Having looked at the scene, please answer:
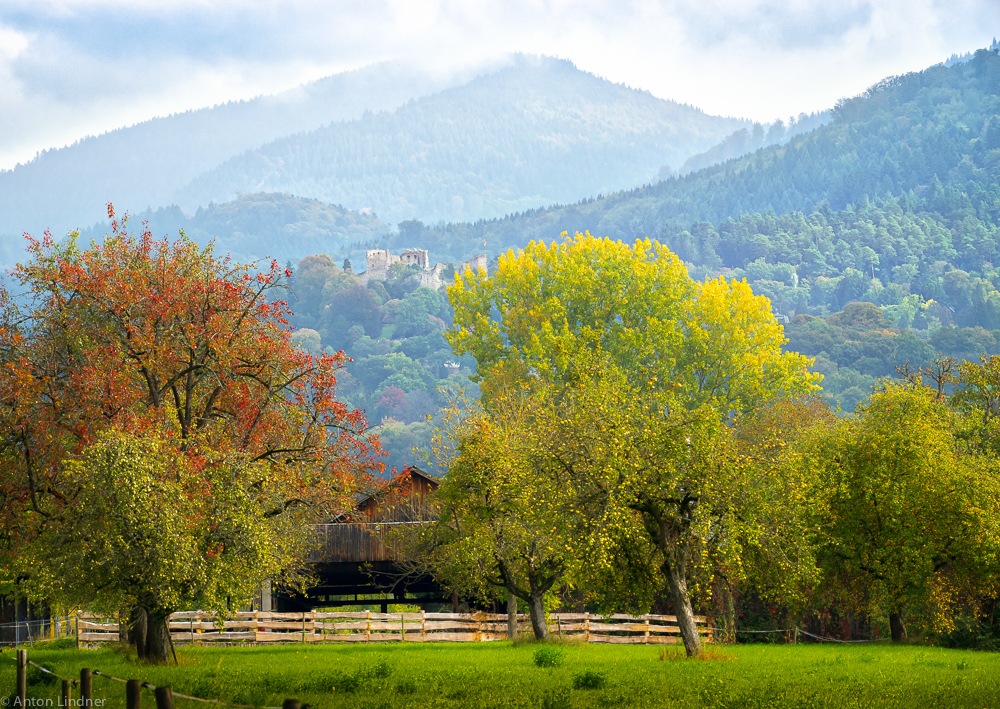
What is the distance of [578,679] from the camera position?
68.1 feet

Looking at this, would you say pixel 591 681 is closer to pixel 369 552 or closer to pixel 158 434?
pixel 158 434

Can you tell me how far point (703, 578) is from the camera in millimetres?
27250

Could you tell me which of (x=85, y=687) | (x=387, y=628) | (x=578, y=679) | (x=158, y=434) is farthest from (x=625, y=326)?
(x=85, y=687)

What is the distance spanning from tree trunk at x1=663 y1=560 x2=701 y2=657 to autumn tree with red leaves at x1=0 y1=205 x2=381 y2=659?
33.1 feet

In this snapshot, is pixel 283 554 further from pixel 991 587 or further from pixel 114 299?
pixel 991 587

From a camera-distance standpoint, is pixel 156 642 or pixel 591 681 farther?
pixel 156 642

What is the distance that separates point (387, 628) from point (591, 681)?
22.9 meters

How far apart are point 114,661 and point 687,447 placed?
17740 millimetres

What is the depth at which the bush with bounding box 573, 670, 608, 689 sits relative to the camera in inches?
805

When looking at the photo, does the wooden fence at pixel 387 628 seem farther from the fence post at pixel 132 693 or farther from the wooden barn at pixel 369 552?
the fence post at pixel 132 693

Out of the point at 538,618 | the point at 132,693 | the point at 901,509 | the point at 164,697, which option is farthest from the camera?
the point at 538,618

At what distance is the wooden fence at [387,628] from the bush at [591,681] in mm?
19538

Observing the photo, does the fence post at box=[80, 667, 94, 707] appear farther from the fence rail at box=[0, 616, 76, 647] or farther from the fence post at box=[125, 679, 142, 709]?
the fence rail at box=[0, 616, 76, 647]

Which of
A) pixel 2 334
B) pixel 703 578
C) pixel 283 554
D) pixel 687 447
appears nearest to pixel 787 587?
pixel 703 578
